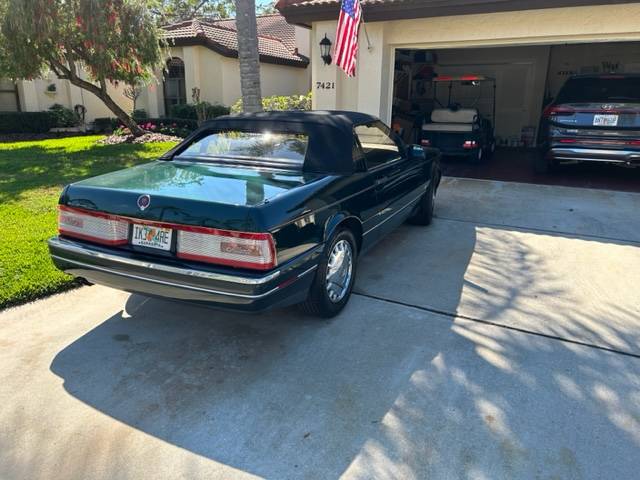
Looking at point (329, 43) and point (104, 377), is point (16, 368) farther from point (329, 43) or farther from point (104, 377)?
point (329, 43)

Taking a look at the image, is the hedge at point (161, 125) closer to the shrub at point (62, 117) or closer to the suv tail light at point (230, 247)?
the shrub at point (62, 117)

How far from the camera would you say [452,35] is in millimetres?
9016

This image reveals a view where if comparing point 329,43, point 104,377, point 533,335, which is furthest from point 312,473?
point 329,43

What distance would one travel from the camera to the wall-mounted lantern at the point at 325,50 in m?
9.76

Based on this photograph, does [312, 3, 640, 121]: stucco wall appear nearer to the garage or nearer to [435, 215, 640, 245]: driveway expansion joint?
the garage

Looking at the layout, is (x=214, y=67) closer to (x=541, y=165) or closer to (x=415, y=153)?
(x=541, y=165)

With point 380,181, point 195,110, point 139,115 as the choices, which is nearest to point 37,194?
point 380,181

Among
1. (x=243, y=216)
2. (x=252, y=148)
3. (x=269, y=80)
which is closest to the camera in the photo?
(x=243, y=216)

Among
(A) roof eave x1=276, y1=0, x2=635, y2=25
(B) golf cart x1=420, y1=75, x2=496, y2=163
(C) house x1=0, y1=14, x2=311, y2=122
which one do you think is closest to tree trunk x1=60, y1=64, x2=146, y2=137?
(C) house x1=0, y1=14, x2=311, y2=122

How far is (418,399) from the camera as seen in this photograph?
289 cm

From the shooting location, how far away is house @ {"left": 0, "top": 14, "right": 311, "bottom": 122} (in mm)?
17484

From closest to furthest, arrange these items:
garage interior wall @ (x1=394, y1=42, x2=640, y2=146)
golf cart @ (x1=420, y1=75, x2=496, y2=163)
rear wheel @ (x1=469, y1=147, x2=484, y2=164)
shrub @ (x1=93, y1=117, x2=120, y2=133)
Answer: golf cart @ (x1=420, y1=75, x2=496, y2=163)
rear wheel @ (x1=469, y1=147, x2=484, y2=164)
garage interior wall @ (x1=394, y1=42, x2=640, y2=146)
shrub @ (x1=93, y1=117, x2=120, y2=133)

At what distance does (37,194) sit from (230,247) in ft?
19.3

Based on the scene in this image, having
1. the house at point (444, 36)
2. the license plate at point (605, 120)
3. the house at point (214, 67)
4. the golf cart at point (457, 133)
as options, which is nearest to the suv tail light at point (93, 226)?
the house at point (444, 36)
